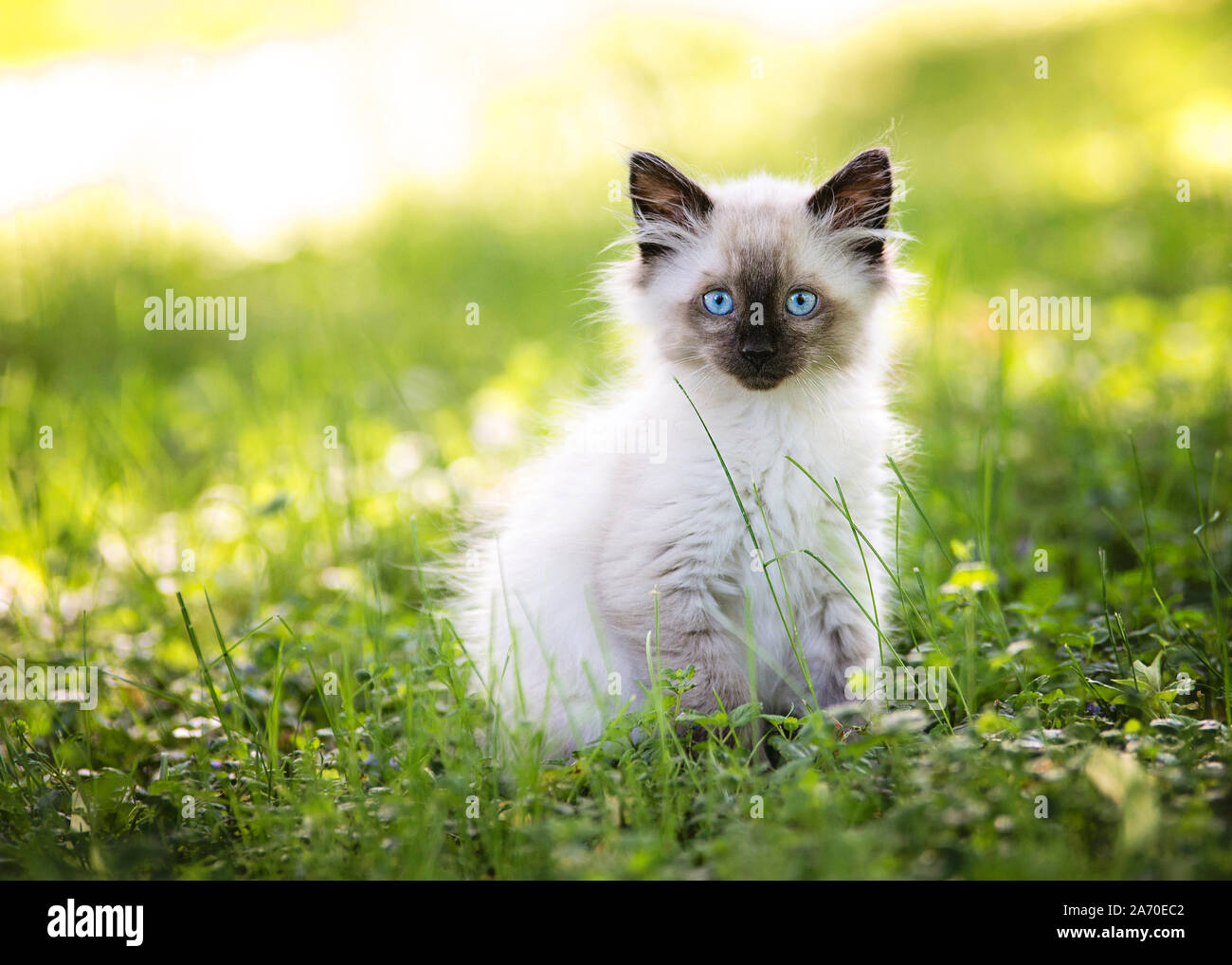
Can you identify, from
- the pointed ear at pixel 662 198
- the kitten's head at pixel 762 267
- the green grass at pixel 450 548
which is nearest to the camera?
the green grass at pixel 450 548

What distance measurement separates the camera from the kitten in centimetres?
295

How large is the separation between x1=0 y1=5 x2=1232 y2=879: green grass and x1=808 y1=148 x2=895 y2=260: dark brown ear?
2.55 ft

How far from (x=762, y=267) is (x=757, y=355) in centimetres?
30

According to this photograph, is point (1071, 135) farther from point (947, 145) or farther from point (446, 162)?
point (446, 162)

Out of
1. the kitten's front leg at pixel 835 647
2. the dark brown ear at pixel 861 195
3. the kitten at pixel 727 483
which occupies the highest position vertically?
the dark brown ear at pixel 861 195

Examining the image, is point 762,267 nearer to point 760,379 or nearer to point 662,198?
point 760,379

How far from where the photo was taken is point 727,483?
9.93 feet

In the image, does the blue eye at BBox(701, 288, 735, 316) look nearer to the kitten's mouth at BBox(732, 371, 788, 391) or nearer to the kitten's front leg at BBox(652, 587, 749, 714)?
the kitten's mouth at BBox(732, 371, 788, 391)

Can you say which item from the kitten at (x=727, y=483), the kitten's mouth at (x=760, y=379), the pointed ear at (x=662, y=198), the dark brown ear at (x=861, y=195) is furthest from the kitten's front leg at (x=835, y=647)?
the pointed ear at (x=662, y=198)

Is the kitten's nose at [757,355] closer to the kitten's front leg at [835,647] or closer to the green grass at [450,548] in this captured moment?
the green grass at [450,548]

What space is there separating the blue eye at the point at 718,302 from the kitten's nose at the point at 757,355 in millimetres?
188

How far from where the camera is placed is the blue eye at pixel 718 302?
311 centimetres

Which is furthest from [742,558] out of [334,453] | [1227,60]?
[1227,60]
